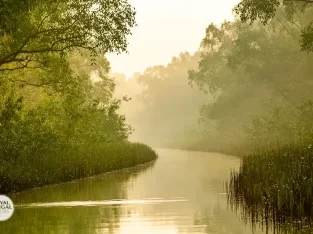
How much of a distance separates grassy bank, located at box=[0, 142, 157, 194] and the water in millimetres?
593

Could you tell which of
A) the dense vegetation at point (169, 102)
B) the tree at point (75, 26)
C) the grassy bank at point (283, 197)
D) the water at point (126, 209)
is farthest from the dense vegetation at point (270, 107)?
the dense vegetation at point (169, 102)

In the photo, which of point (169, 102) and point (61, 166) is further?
point (169, 102)

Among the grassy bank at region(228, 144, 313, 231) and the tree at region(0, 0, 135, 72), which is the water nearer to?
the grassy bank at region(228, 144, 313, 231)

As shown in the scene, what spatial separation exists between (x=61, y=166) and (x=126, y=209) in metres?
9.66

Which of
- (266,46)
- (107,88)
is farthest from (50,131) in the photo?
(107,88)

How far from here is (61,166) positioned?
25531 millimetres

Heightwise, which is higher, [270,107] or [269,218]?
[270,107]

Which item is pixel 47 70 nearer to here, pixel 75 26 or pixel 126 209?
pixel 75 26

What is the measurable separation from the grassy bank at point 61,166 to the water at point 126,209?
23.3 inches

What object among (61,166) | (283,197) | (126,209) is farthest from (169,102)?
(283,197)

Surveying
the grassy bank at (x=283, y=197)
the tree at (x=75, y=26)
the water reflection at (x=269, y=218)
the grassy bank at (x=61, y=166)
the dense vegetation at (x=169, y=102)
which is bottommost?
the water reflection at (x=269, y=218)

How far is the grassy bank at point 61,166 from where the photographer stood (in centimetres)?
2142

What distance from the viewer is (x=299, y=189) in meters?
13.2

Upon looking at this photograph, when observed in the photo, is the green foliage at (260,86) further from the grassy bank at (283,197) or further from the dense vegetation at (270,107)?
the grassy bank at (283,197)
